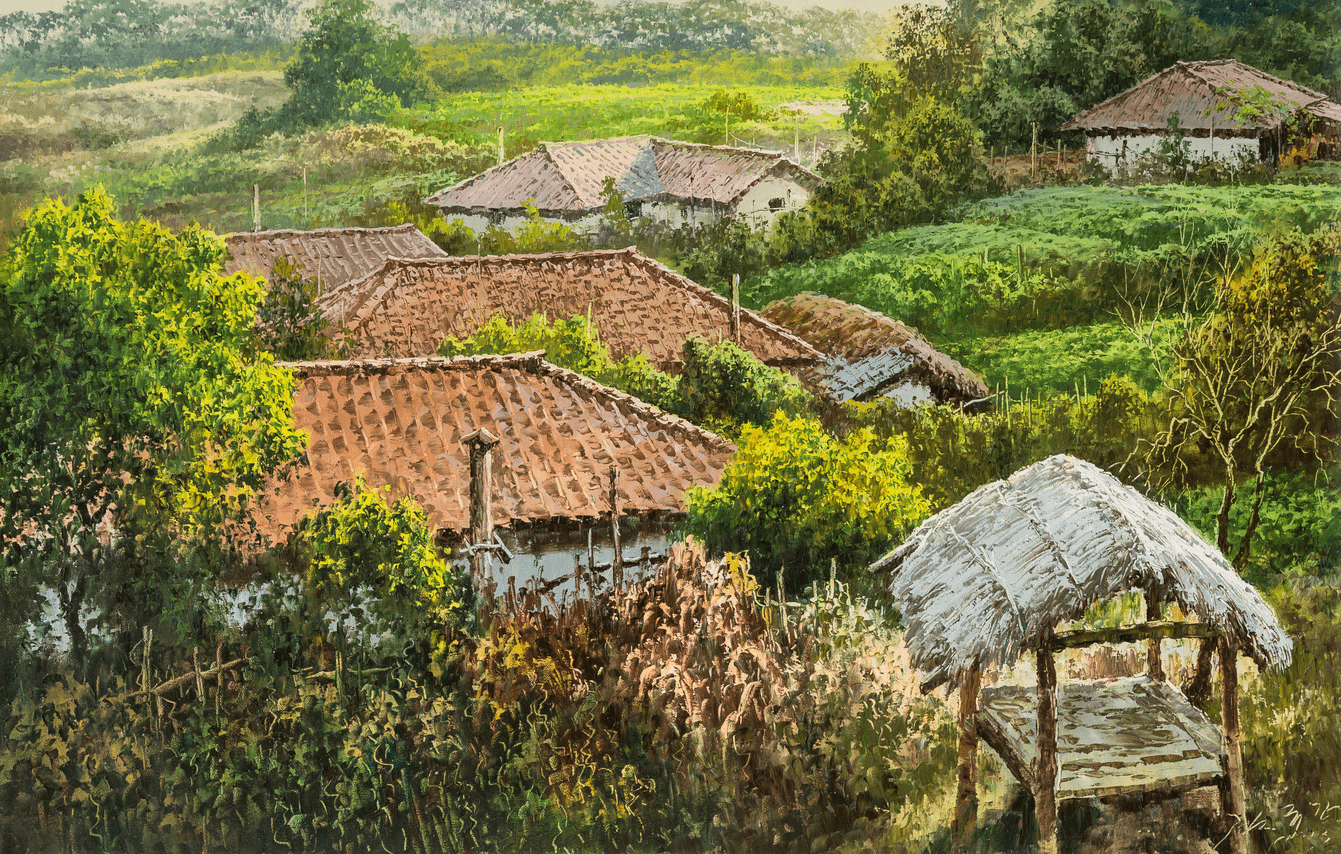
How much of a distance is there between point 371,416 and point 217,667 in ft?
6.07

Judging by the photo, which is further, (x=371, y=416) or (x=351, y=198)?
(x=351, y=198)

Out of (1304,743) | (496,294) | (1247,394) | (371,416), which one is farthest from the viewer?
(496,294)

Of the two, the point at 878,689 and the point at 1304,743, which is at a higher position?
the point at 878,689

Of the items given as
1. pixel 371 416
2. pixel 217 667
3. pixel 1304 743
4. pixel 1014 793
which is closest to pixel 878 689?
pixel 1014 793

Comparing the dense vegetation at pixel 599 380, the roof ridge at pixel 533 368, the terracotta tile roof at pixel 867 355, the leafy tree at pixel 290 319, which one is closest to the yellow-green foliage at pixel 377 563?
the dense vegetation at pixel 599 380

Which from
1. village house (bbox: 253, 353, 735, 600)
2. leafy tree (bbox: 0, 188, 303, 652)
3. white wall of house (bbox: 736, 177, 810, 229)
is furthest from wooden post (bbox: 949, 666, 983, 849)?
white wall of house (bbox: 736, 177, 810, 229)

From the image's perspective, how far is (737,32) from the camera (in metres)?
6.57

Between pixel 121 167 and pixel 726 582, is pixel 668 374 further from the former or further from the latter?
pixel 121 167

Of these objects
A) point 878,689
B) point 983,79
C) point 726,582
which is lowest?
point 878,689

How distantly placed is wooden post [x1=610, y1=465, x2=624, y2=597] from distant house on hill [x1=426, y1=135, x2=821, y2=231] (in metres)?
2.40

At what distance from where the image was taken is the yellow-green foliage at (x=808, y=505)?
5.54 metres

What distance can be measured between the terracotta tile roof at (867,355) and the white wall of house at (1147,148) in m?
1.59

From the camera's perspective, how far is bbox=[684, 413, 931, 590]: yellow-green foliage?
5535mm

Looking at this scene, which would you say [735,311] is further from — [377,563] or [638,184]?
[377,563]
